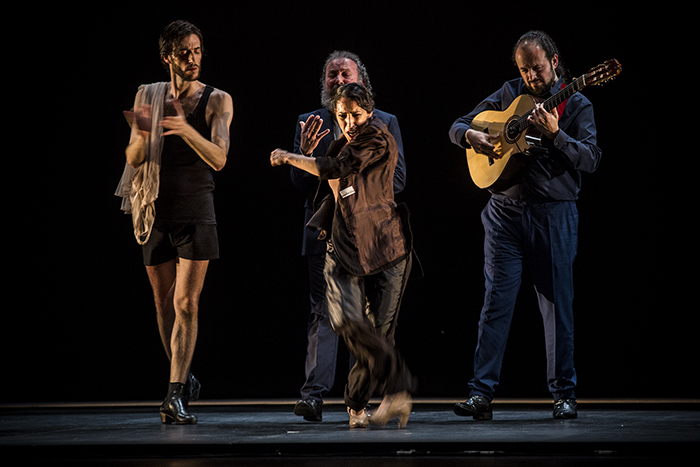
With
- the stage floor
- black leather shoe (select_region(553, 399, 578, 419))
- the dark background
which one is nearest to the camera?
the stage floor

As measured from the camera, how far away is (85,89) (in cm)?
517

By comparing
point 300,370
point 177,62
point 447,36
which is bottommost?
point 300,370

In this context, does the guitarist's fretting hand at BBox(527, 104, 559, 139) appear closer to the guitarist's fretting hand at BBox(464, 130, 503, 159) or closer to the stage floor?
the guitarist's fretting hand at BBox(464, 130, 503, 159)

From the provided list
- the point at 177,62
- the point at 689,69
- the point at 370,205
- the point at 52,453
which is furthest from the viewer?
the point at 689,69

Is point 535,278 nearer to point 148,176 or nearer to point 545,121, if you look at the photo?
point 545,121

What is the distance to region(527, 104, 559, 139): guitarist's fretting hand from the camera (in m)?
3.47

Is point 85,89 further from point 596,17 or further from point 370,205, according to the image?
point 596,17

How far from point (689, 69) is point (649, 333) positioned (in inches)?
59.2

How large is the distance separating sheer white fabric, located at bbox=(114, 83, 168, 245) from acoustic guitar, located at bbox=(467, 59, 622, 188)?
143 centimetres

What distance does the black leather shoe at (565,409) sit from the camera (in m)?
3.55

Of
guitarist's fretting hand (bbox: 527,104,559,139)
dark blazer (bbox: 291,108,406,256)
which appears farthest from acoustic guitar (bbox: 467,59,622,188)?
dark blazer (bbox: 291,108,406,256)

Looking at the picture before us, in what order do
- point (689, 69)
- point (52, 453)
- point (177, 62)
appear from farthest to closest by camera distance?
point (689, 69)
point (177, 62)
point (52, 453)

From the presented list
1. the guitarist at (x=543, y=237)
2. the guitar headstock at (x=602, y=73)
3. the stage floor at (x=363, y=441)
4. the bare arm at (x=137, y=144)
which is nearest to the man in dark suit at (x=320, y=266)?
the stage floor at (x=363, y=441)

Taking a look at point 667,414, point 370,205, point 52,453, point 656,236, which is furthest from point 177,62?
point 656,236
